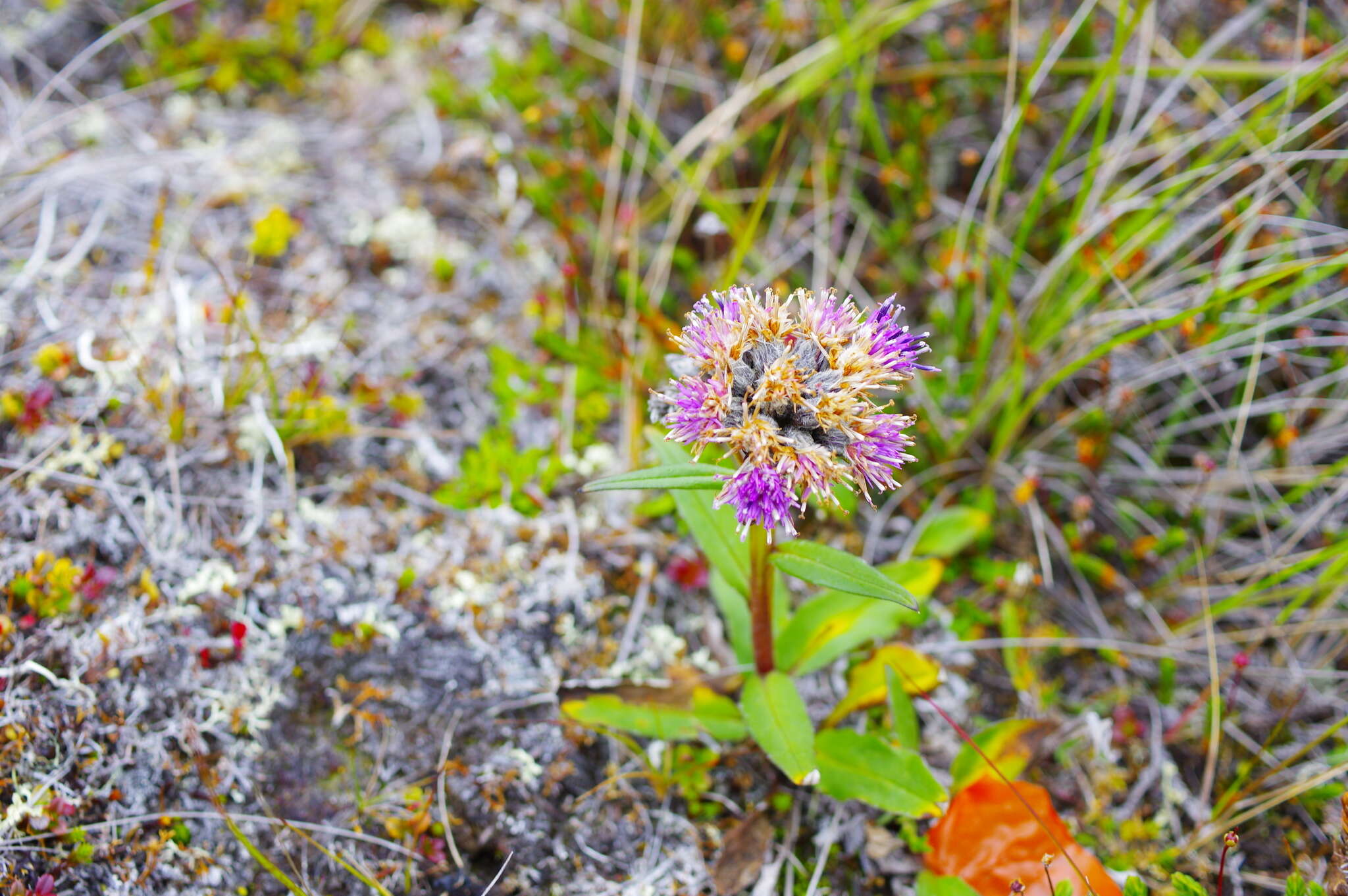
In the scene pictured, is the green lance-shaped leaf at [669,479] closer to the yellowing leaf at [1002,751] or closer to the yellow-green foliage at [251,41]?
the yellowing leaf at [1002,751]

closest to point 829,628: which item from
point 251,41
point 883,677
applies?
point 883,677

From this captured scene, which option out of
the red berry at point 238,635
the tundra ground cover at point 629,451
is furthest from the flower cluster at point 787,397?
the red berry at point 238,635

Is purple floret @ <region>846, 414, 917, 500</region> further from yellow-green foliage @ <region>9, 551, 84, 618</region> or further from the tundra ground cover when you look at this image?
yellow-green foliage @ <region>9, 551, 84, 618</region>

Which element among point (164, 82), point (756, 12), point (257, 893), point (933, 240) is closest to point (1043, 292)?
point (933, 240)

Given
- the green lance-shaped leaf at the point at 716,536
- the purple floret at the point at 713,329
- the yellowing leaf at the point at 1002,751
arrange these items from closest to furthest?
1. the purple floret at the point at 713,329
2. the green lance-shaped leaf at the point at 716,536
3. the yellowing leaf at the point at 1002,751

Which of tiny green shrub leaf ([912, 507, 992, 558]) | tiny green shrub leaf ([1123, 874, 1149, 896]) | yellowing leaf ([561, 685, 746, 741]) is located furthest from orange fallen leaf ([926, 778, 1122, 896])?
tiny green shrub leaf ([912, 507, 992, 558])

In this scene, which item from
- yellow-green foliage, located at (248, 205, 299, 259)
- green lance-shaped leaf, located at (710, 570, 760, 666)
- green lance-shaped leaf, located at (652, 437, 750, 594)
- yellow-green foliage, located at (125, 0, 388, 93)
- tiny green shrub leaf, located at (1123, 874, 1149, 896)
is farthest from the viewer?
yellow-green foliage, located at (125, 0, 388, 93)

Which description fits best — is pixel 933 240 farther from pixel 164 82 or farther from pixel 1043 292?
pixel 164 82
